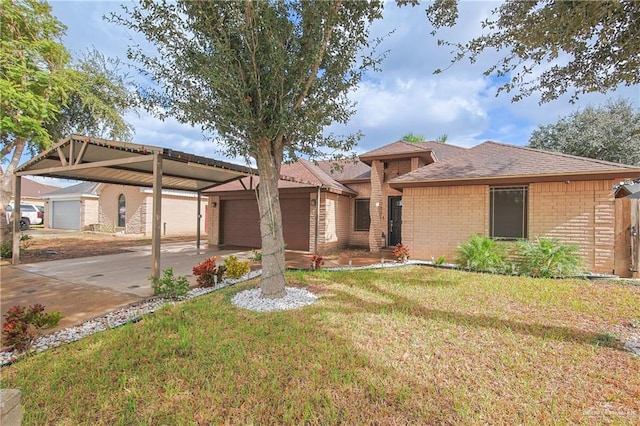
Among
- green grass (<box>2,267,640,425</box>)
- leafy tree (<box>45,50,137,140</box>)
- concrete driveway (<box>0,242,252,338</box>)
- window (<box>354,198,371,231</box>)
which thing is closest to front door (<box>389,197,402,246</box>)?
window (<box>354,198,371,231</box>)

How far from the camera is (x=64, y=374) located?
3.26 metres

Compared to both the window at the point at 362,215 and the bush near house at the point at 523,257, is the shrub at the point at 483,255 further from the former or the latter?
the window at the point at 362,215

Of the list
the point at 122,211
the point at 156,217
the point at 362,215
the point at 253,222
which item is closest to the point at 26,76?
the point at 156,217

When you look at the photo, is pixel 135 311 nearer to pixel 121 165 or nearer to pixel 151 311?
pixel 151 311

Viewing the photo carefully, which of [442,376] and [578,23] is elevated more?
[578,23]

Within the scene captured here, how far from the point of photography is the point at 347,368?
10.7ft

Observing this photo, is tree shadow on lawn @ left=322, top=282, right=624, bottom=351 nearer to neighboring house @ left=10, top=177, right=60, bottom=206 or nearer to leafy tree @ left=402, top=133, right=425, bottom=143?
leafy tree @ left=402, top=133, right=425, bottom=143

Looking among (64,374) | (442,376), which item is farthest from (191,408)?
(442,376)

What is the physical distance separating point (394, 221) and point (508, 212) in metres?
4.77

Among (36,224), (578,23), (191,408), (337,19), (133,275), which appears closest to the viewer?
(191,408)

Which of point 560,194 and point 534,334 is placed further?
point 560,194

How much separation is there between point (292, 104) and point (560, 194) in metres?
8.71

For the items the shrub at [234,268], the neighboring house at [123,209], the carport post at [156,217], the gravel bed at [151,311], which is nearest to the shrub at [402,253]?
the gravel bed at [151,311]

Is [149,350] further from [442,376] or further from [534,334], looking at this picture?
[534,334]
